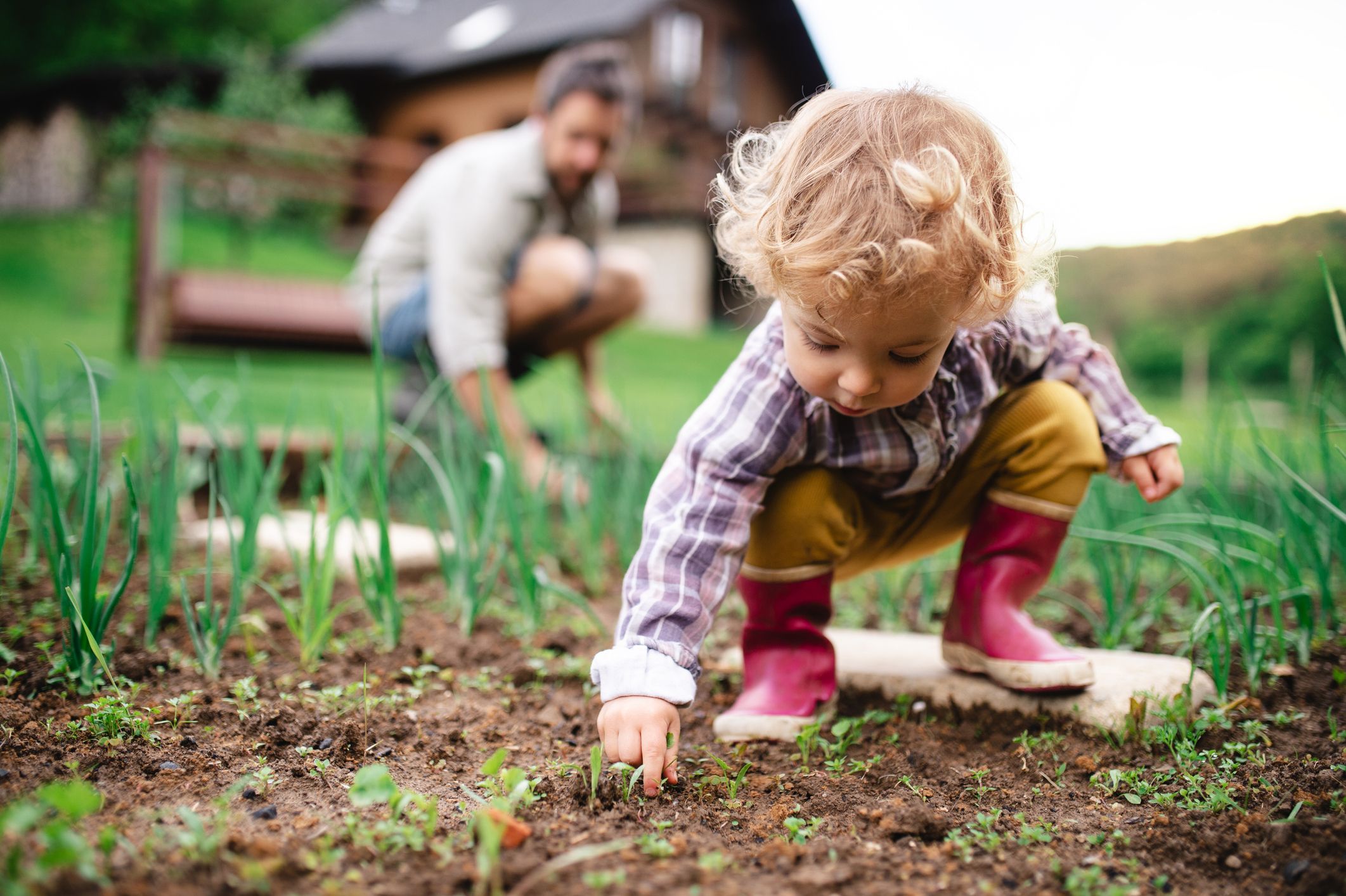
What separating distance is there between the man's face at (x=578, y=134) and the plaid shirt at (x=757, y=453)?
184 centimetres

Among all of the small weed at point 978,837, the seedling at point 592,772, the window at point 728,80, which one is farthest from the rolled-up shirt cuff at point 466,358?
the window at point 728,80

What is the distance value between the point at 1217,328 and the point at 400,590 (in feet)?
33.2

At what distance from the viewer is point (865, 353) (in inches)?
40.5

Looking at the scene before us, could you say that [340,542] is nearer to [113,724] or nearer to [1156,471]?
[113,724]

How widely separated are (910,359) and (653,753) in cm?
52

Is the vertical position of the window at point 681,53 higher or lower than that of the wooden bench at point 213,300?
higher

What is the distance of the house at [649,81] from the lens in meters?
14.3

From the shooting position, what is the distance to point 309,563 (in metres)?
1.29

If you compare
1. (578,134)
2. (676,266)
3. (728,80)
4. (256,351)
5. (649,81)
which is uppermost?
(728,80)

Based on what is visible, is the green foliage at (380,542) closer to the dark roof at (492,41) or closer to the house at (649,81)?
the house at (649,81)

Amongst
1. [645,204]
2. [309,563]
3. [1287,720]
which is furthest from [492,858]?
[645,204]

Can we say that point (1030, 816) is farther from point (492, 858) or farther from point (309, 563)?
point (309, 563)

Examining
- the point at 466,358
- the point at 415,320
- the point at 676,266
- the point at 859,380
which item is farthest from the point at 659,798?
the point at 676,266

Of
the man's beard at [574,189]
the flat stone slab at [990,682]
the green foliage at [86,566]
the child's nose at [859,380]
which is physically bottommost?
the flat stone slab at [990,682]
